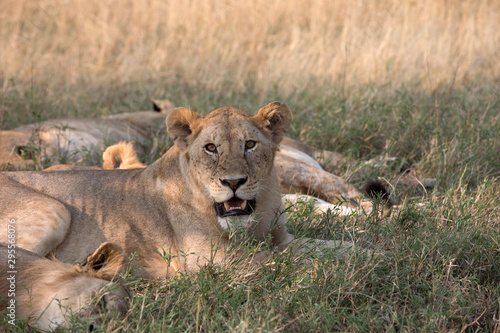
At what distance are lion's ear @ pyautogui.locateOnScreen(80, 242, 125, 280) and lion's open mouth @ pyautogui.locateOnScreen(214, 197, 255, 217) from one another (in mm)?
612

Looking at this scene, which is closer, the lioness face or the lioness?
the lioness

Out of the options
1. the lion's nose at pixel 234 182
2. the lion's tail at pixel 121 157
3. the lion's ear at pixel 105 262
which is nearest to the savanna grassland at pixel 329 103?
the lion's ear at pixel 105 262

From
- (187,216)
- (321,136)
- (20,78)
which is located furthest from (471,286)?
(20,78)

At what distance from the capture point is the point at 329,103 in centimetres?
652

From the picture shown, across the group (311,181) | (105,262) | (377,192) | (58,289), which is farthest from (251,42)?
(58,289)

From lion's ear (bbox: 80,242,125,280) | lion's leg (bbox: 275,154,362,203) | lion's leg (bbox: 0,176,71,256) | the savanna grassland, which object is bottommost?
lion's leg (bbox: 275,154,362,203)

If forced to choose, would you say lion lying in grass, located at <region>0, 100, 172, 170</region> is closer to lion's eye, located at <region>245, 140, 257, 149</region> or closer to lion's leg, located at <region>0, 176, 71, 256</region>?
lion's leg, located at <region>0, 176, 71, 256</region>

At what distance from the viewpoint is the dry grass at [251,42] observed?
7754mm

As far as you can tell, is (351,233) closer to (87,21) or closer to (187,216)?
(187,216)

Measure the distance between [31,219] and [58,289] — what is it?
895 millimetres

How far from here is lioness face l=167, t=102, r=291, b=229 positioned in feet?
10.6

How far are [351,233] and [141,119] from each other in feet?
11.2

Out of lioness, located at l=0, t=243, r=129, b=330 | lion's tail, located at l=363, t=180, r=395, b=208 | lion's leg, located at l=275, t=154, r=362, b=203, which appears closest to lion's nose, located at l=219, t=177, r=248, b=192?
lioness, located at l=0, t=243, r=129, b=330

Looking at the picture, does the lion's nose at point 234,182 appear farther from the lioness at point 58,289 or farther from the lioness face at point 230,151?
the lioness at point 58,289
